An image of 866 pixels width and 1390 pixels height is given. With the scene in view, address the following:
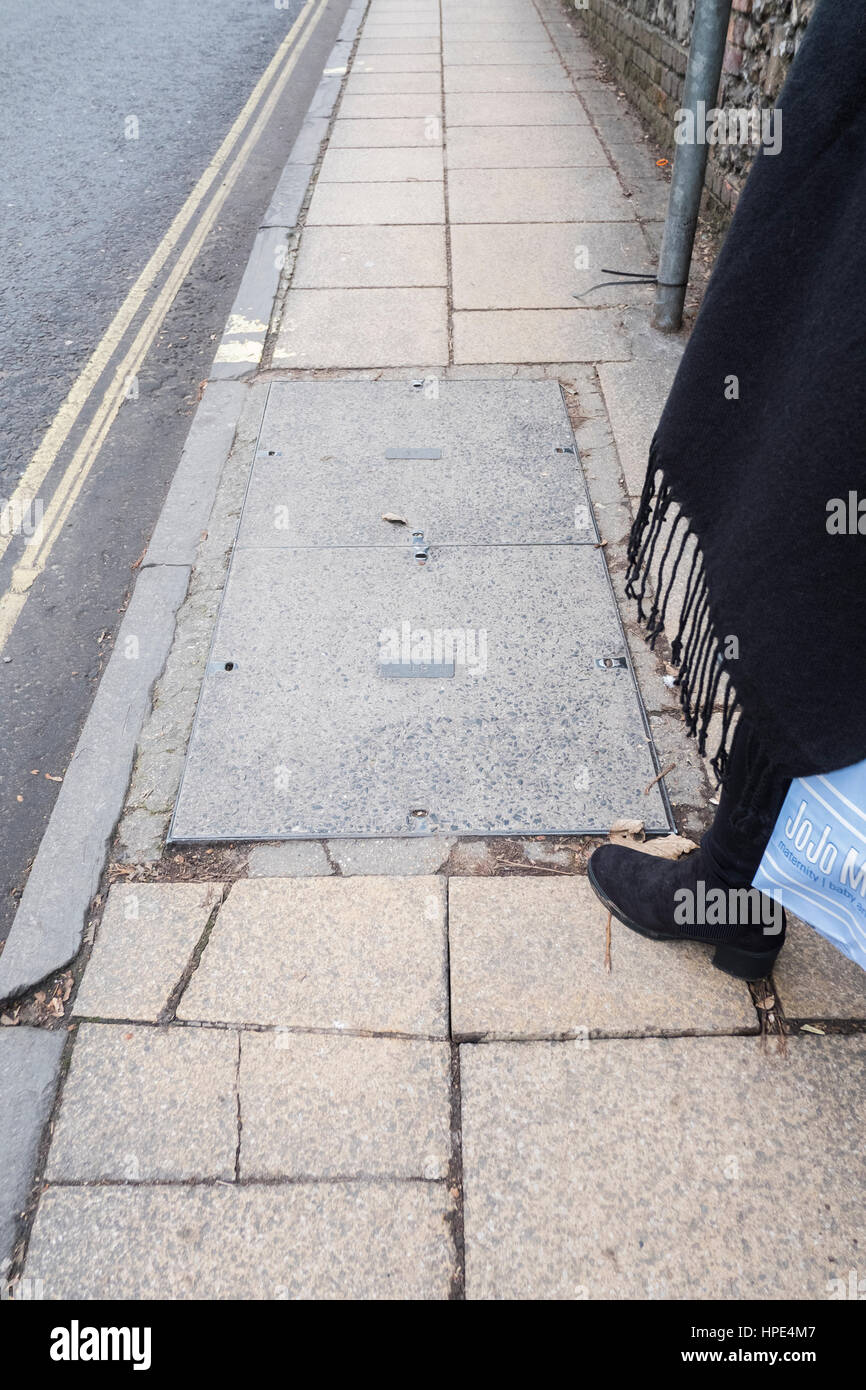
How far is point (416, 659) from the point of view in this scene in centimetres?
290

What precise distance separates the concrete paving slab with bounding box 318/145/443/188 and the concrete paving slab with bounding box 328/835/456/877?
19.0 feet

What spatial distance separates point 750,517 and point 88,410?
3.95 m

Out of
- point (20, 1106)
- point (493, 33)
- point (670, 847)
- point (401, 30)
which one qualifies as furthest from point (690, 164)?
point (401, 30)

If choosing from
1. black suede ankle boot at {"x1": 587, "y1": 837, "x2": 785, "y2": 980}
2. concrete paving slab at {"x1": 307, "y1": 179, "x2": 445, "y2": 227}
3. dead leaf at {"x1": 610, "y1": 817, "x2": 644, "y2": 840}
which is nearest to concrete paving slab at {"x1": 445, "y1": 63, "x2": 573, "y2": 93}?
concrete paving slab at {"x1": 307, "y1": 179, "x2": 445, "y2": 227}

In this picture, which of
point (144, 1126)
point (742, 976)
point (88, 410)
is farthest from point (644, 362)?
point (144, 1126)

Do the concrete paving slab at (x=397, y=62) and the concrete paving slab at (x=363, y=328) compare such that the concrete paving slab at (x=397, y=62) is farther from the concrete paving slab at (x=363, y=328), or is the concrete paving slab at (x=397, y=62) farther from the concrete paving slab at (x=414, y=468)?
the concrete paving slab at (x=414, y=468)

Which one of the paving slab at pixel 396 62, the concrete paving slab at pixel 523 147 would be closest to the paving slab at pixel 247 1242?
the concrete paving slab at pixel 523 147

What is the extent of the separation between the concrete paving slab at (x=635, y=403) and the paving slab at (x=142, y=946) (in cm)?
230

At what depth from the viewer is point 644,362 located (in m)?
4.45

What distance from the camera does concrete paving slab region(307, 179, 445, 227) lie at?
6.04 meters

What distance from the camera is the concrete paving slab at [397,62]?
910 cm

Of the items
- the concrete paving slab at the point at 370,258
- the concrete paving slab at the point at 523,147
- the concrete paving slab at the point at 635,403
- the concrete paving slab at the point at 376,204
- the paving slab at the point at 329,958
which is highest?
the concrete paving slab at the point at 523,147

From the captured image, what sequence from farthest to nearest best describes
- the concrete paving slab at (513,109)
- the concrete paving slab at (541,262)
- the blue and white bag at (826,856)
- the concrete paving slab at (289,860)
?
the concrete paving slab at (513,109), the concrete paving slab at (541,262), the concrete paving slab at (289,860), the blue and white bag at (826,856)
